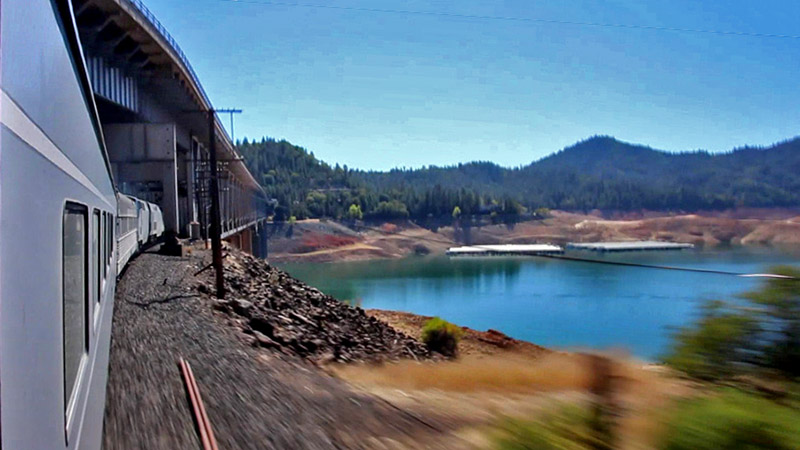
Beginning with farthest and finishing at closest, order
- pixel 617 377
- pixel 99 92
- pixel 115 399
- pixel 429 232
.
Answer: pixel 429 232 < pixel 99 92 < pixel 115 399 < pixel 617 377

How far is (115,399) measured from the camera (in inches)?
287

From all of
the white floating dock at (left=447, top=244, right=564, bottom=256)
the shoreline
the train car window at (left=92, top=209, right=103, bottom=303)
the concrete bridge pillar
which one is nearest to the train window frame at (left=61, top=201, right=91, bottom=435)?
the train car window at (left=92, top=209, right=103, bottom=303)

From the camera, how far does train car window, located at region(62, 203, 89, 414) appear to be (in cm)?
263

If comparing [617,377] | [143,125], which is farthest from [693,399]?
[143,125]

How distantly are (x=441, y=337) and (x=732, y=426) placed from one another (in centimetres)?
1861

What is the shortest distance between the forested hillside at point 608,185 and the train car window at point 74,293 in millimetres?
26085

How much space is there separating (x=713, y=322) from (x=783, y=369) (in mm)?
581

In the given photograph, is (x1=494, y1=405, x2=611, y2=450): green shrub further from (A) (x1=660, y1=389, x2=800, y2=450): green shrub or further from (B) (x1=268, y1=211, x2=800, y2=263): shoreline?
(B) (x1=268, y1=211, x2=800, y2=263): shoreline

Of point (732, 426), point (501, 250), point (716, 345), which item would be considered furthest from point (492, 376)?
point (732, 426)

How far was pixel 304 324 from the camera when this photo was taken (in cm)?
1775

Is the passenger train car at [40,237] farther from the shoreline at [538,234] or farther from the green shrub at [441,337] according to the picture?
the green shrub at [441,337]

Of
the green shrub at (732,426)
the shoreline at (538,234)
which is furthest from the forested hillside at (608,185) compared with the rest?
the green shrub at (732,426)

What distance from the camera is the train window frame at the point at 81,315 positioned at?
2.48 metres

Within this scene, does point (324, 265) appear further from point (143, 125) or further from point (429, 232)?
point (143, 125)
